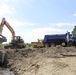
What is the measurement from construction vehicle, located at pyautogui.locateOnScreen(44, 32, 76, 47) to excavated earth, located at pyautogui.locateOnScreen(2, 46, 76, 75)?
24.2 feet

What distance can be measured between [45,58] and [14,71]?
384cm

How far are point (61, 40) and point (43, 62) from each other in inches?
554

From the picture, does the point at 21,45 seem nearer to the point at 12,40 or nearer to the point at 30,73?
the point at 12,40

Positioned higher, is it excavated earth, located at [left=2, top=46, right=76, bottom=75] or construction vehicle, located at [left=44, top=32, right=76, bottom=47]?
construction vehicle, located at [left=44, top=32, right=76, bottom=47]

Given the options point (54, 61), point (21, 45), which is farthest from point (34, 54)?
point (21, 45)

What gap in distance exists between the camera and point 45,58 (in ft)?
81.1

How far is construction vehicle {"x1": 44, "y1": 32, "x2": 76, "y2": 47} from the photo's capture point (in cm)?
3591

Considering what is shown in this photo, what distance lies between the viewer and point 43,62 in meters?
23.3

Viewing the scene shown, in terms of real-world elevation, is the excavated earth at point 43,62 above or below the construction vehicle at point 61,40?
below

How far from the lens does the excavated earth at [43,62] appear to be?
20281mm

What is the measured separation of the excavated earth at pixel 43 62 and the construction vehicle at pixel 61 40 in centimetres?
739

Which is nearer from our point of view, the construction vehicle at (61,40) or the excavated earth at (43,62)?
the excavated earth at (43,62)

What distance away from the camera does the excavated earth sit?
66.5ft

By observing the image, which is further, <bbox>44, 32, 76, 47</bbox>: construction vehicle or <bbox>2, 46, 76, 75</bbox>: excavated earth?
<bbox>44, 32, 76, 47</bbox>: construction vehicle
